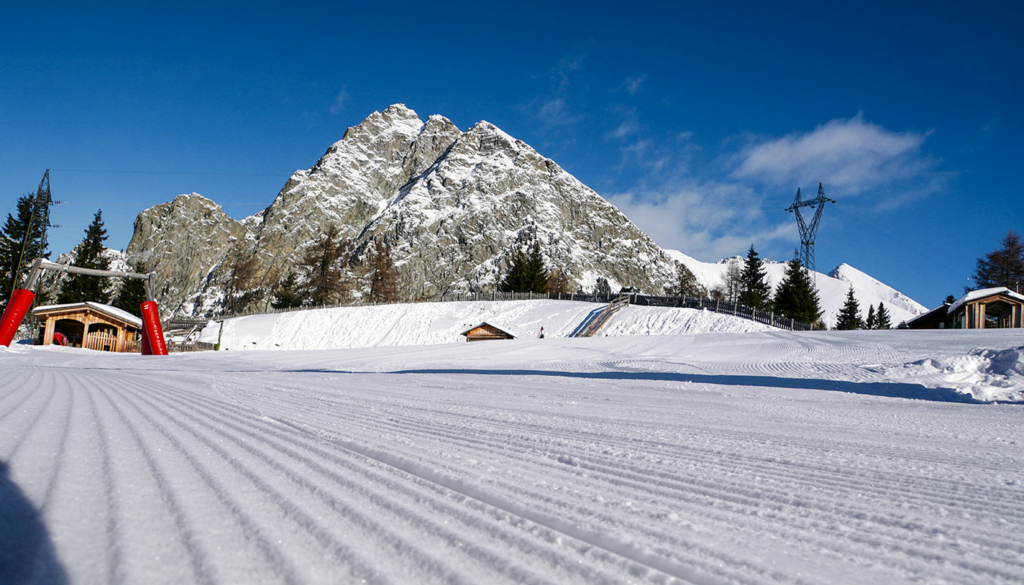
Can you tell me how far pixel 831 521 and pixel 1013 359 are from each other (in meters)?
8.38

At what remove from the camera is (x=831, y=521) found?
4.38 feet

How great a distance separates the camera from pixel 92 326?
92.2 feet

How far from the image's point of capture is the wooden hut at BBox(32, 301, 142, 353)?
26516 mm

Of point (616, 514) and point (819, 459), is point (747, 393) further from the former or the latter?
point (616, 514)

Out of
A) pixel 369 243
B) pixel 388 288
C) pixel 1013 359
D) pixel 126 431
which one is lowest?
pixel 126 431

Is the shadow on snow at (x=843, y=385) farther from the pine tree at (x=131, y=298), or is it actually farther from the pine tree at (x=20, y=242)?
the pine tree at (x=131, y=298)

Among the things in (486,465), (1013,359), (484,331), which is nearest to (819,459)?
(486,465)

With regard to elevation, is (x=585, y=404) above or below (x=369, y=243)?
below

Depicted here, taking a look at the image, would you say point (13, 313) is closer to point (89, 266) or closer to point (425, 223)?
point (89, 266)

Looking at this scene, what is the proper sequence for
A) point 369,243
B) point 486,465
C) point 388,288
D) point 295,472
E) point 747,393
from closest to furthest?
point 295,472 < point 486,465 < point 747,393 < point 388,288 < point 369,243

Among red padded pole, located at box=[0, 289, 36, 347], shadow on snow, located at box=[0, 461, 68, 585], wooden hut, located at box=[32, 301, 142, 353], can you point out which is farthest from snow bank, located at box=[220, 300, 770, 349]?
shadow on snow, located at box=[0, 461, 68, 585]

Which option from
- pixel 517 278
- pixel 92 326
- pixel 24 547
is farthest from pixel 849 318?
pixel 24 547

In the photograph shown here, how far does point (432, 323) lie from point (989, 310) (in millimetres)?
36283

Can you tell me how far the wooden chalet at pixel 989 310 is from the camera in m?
28.5
